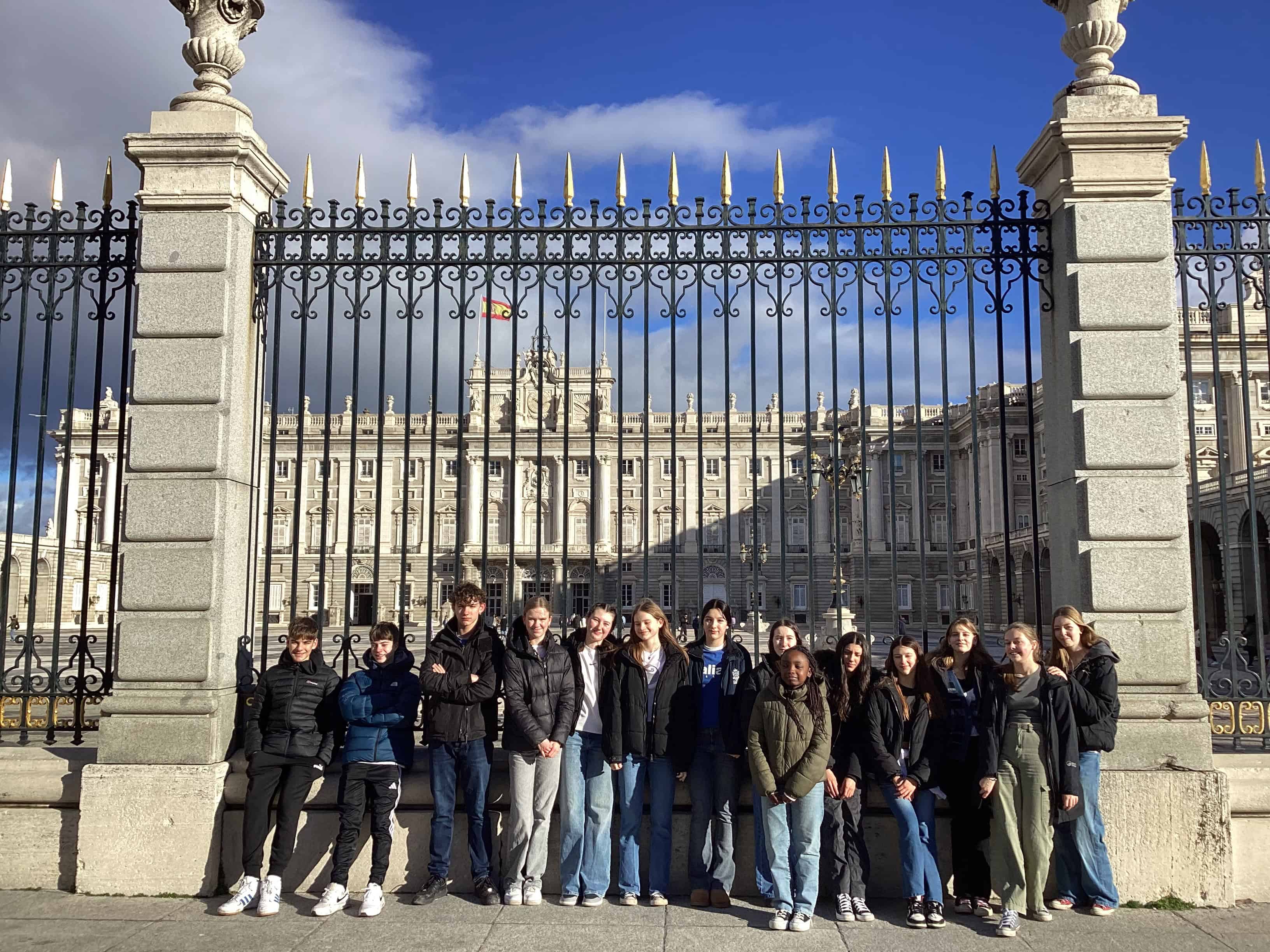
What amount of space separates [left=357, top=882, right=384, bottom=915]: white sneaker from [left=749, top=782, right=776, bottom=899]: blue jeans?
1973mm

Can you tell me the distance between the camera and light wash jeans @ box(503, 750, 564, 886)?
550 centimetres

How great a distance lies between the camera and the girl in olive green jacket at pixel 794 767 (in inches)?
205

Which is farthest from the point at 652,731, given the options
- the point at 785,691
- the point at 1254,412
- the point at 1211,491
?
the point at 1254,412

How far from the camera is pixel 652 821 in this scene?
5.55 meters

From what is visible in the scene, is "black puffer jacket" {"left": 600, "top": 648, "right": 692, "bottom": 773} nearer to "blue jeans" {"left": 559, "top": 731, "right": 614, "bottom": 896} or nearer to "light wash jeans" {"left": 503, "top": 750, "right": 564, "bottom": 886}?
"blue jeans" {"left": 559, "top": 731, "right": 614, "bottom": 896}

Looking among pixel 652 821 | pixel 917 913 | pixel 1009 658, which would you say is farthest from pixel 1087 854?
pixel 652 821

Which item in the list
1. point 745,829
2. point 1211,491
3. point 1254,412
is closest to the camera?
point 745,829

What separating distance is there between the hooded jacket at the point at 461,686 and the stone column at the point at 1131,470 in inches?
129

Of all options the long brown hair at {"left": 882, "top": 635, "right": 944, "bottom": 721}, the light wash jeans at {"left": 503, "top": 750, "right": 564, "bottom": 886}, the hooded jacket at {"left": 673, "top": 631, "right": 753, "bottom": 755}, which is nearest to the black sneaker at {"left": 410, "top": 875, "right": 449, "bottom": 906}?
the light wash jeans at {"left": 503, "top": 750, "right": 564, "bottom": 886}

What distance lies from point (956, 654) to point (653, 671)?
1610mm

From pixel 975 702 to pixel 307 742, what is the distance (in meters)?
3.53

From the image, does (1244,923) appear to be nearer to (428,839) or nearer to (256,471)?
(428,839)

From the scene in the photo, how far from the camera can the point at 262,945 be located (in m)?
4.88

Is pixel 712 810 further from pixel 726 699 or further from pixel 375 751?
pixel 375 751
